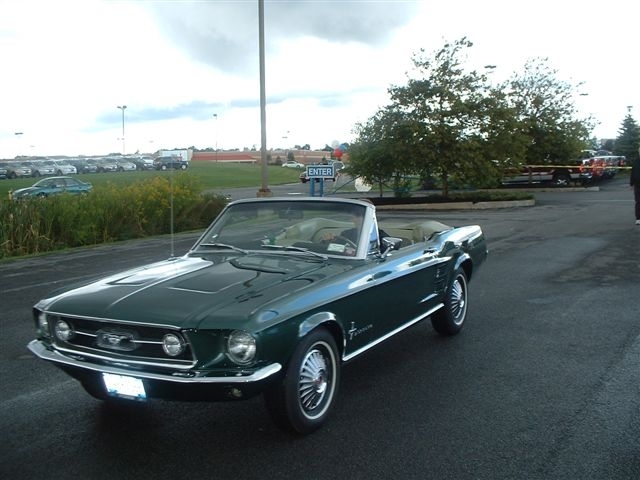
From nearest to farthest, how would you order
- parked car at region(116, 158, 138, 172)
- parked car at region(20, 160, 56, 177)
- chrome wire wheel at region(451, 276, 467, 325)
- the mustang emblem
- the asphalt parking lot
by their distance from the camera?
the asphalt parking lot, the mustang emblem, chrome wire wheel at region(451, 276, 467, 325), parked car at region(20, 160, 56, 177), parked car at region(116, 158, 138, 172)

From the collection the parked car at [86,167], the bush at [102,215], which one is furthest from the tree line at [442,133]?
the parked car at [86,167]

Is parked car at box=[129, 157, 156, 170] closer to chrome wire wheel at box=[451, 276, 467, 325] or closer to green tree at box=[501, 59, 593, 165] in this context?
green tree at box=[501, 59, 593, 165]

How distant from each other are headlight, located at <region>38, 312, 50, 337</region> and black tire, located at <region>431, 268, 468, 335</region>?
3547mm

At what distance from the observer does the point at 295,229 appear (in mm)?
5359

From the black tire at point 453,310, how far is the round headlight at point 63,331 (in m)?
3.48

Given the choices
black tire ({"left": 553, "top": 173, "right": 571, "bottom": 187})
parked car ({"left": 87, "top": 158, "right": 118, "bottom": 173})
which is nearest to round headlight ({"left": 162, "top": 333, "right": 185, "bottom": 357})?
black tire ({"left": 553, "top": 173, "right": 571, "bottom": 187})

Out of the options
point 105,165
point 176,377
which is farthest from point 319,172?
point 105,165

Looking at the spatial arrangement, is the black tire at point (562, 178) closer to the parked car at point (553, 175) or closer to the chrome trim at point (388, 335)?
the parked car at point (553, 175)

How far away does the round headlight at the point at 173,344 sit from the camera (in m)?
3.76

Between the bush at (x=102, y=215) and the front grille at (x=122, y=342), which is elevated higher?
the front grille at (x=122, y=342)

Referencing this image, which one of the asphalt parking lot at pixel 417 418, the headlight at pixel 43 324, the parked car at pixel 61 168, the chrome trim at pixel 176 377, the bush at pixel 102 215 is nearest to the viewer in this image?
the chrome trim at pixel 176 377

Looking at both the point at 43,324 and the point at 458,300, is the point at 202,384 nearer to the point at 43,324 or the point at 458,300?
the point at 43,324

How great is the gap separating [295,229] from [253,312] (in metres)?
1.68

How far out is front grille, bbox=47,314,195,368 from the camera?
12.4 ft
